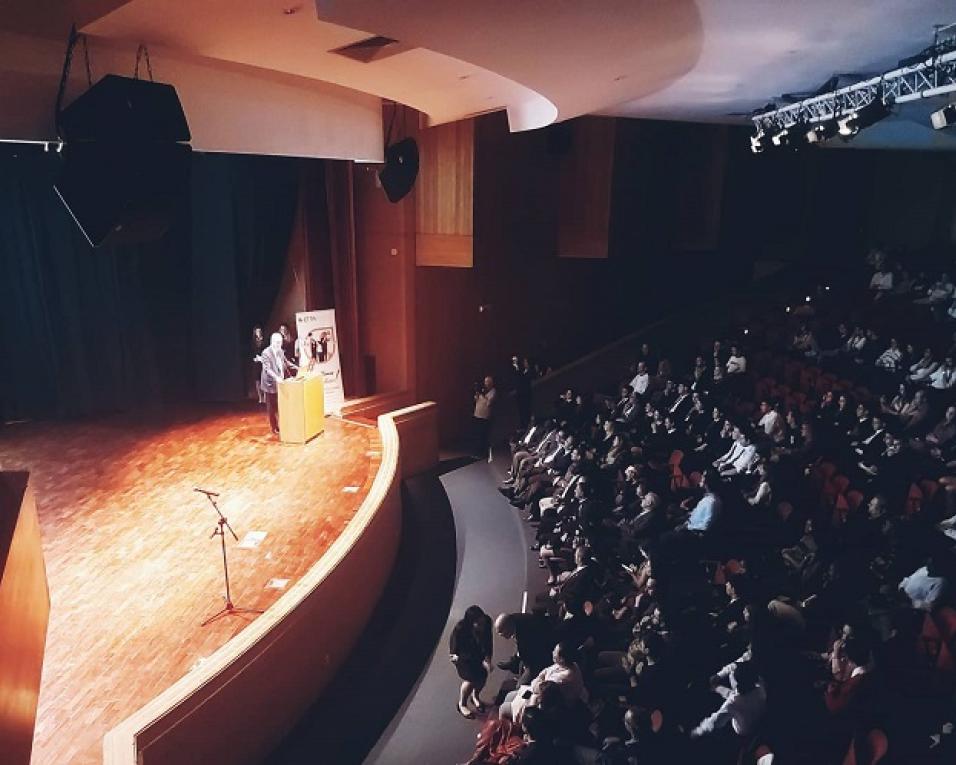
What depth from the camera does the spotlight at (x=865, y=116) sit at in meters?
5.38

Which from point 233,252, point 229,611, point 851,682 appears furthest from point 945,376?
point 233,252

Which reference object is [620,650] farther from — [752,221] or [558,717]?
[752,221]

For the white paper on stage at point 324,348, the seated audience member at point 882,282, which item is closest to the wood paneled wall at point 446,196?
the white paper on stage at point 324,348

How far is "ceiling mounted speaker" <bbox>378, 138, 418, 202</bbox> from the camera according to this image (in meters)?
7.78

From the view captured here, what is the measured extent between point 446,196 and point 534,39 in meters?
5.67

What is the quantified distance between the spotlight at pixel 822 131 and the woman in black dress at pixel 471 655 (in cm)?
516

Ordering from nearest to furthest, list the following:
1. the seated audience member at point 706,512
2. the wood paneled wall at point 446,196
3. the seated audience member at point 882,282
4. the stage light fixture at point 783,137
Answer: the seated audience member at point 706,512
the stage light fixture at point 783,137
the wood paneled wall at point 446,196
the seated audience member at point 882,282

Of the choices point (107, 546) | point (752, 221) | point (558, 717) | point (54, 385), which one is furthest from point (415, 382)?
point (752, 221)

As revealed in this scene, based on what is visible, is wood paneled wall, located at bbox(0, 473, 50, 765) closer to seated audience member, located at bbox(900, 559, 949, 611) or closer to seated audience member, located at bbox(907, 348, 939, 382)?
seated audience member, located at bbox(900, 559, 949, 611)

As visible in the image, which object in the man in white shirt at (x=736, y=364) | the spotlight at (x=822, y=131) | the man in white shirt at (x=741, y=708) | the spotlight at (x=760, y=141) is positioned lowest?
the man in white shirt at (x=741, y=708)

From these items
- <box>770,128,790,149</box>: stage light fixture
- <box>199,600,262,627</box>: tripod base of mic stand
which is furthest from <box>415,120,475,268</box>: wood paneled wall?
<box>199,600,262,627</box>: tripod base of mic stand

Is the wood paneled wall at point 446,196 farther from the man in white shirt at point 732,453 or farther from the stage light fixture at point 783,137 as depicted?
the man in white shirt at point 732,453

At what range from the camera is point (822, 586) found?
4.03 meters

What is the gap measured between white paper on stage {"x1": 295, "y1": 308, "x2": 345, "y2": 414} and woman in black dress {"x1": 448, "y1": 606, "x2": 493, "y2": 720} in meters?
4.48
